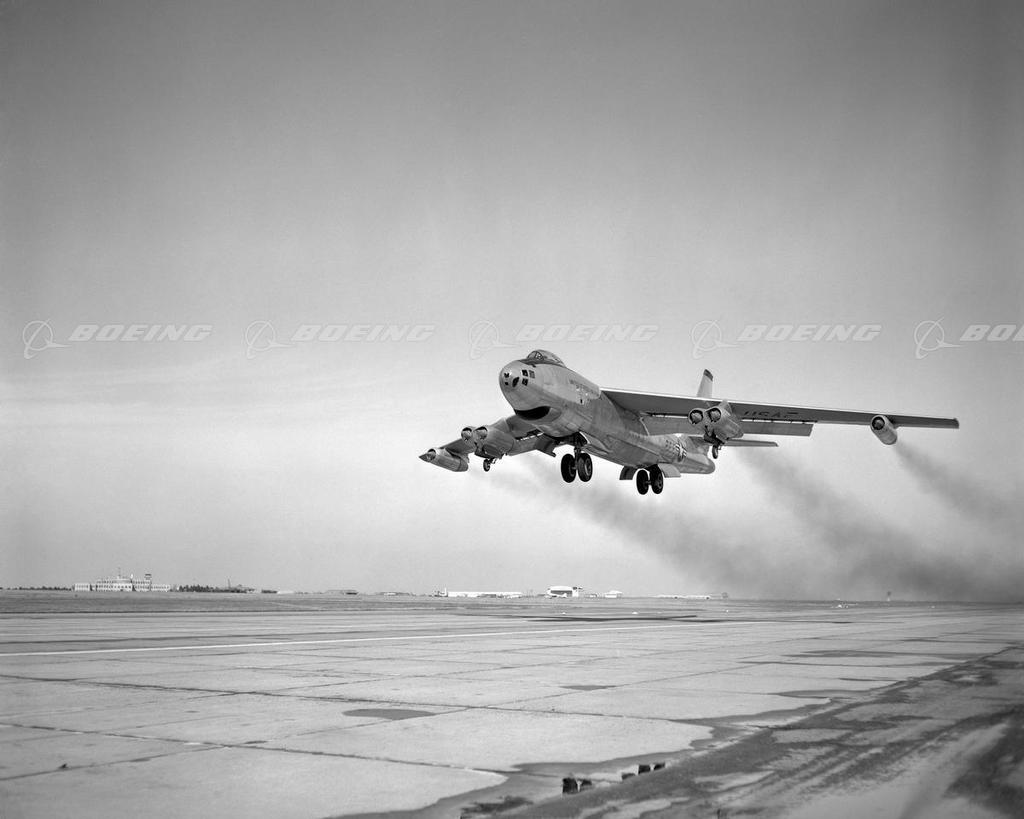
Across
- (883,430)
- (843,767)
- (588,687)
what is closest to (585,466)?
(883,430)

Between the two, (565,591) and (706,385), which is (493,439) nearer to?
(706,385)

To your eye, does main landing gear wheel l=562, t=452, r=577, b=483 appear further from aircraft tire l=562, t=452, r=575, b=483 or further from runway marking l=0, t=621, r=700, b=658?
runway marking l=0, t=621, r=700, b=658

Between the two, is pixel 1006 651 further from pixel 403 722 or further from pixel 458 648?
pixel 403 722

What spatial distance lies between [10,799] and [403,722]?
3.28 metres

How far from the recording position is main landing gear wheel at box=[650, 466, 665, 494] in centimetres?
5116

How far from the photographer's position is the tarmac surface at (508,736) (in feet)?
16.5

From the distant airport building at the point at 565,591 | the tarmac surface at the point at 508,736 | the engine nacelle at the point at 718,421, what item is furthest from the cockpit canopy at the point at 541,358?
the distant airport building at the point at 565,591

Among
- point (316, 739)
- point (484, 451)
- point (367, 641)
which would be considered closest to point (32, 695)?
point (316, 739)

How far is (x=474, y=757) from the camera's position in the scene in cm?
618

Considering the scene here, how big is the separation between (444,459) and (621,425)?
1345 centimetres

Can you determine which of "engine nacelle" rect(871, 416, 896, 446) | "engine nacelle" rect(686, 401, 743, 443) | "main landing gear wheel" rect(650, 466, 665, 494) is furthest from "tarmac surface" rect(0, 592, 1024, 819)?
"main landing gear wheel" rect(650, 466, 665, 494)

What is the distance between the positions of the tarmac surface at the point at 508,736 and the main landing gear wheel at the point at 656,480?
37143 millimetres

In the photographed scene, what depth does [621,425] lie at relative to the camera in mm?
44156

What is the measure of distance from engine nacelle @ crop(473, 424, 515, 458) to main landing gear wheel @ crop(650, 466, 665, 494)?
8259 mm
